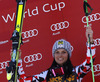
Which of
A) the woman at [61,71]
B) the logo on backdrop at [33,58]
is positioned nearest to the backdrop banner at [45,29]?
the logo on backdrop at [33,58]

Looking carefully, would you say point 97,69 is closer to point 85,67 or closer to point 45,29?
point 85,67

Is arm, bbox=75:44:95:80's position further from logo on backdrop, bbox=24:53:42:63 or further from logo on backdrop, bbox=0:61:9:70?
logo on backdrop, bbox=0:61:9:70

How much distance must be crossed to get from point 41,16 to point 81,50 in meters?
0.69

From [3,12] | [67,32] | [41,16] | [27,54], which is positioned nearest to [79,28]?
[67,32]

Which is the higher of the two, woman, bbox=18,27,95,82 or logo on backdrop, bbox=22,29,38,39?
logo on backdrop, bbox=22,29,38,39

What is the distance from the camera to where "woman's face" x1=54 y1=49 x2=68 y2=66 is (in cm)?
259

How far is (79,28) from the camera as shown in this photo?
3.13 meters

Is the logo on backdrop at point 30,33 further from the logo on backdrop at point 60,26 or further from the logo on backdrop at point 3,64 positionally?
the logo on backdrop at point 3,64

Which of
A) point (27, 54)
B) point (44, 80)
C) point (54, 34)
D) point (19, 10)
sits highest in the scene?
point (19, 10)

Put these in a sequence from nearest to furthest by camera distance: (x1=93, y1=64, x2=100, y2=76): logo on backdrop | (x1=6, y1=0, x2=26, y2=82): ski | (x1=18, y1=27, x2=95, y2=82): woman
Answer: (x1=6, y1=0, x2=26, y2=82): ski → (x1=18, y1=27, x2=95, y2=82): woman → (x1=93, y1=64, x2=100, y2=76): logo on backdrop

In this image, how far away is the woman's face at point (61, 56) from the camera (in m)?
2.59

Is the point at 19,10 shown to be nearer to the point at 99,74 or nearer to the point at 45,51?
the point at 45,51

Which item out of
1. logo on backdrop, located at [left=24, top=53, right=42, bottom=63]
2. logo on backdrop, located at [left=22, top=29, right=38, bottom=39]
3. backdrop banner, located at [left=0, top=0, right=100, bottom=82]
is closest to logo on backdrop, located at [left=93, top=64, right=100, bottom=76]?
backdrop banner, located at [left=0, top=0, right=100, bottom=82]

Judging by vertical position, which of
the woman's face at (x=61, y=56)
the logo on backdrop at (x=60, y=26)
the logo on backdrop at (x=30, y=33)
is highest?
the logo on backdrop at (x=60, y=26)
